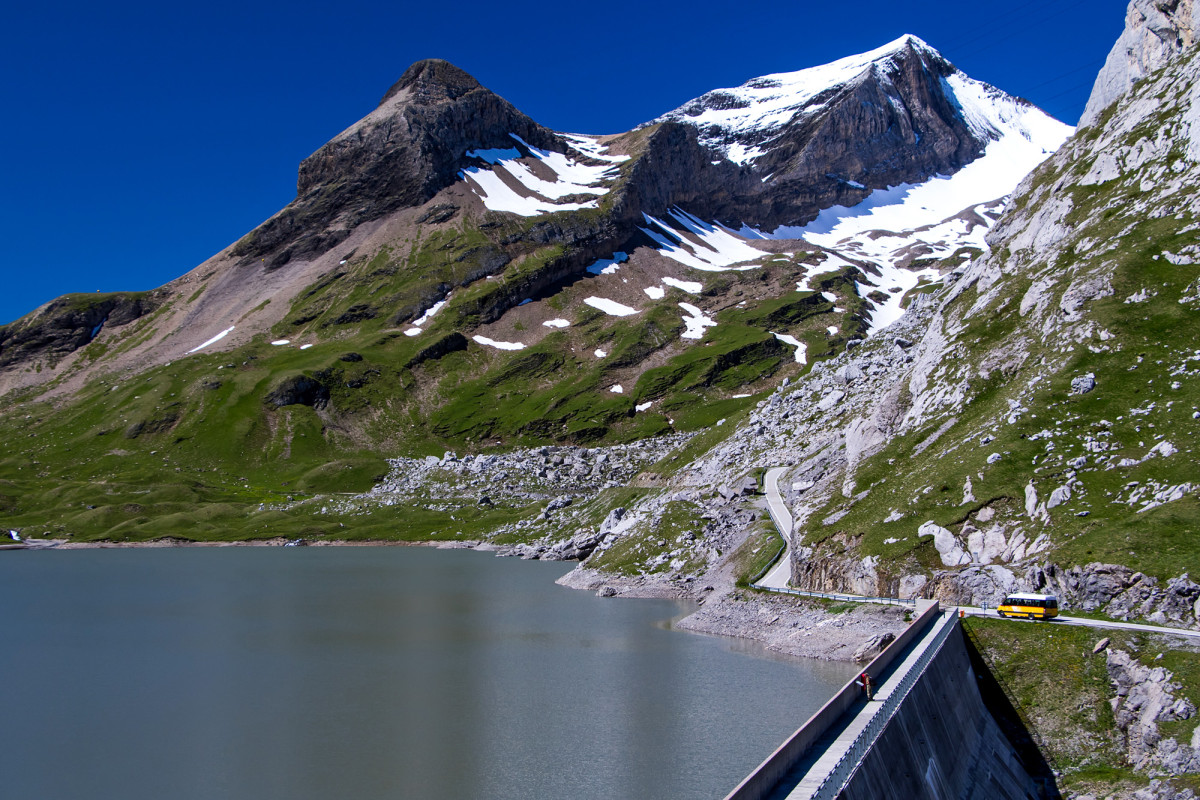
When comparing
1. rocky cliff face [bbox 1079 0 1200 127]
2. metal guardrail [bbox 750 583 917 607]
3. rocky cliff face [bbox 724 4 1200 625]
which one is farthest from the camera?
rocky cliff face [bbox 1079 0 1200 127]

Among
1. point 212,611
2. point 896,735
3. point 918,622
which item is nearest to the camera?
point 896,735

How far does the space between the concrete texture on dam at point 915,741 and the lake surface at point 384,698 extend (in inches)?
340

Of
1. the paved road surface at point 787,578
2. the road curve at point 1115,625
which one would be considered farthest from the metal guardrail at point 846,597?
the road curve at point 1115,625

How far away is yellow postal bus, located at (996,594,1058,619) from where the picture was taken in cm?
4425

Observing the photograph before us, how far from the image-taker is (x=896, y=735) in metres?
29.0

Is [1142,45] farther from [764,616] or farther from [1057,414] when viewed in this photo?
[764,616]

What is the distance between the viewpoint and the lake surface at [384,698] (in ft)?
124

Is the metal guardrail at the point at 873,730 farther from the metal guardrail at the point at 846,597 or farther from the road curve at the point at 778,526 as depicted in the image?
the road curve at the point at 778,526

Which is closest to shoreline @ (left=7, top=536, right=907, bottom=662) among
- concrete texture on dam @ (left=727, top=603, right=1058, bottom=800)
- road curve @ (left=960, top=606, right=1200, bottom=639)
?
road curve @ (left=960, top=606, right=1200, bottom=639)

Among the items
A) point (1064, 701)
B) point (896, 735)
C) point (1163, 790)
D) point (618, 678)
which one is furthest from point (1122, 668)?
point (618, 678)

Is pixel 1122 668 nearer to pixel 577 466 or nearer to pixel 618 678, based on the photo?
pixel 618 678

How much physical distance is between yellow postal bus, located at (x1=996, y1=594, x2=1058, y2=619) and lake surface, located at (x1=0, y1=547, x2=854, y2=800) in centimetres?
1164

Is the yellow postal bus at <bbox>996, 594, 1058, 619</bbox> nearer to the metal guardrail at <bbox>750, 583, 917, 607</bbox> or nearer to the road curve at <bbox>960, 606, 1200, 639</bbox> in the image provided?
the road curve at <bbox>960, 606, 1200, 639</bbox>

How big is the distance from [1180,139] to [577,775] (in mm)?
75848
